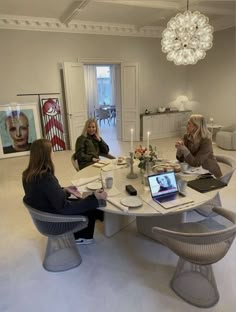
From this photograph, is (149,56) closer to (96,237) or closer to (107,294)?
(96,237)

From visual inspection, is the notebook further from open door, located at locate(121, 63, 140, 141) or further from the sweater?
open door, located at locate(121, 63, 140, 141)

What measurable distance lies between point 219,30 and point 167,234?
653cm

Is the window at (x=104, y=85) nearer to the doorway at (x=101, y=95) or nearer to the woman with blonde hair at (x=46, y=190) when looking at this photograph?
the doorway at (x=101, y=95)

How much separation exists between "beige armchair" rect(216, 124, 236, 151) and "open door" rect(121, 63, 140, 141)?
7.33 ft

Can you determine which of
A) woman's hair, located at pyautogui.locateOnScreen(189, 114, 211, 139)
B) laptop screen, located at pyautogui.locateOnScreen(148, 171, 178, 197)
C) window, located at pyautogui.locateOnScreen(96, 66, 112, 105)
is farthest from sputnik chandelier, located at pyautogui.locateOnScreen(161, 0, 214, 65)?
window, located at pyautogui.locateOnScreen(96, 66, 112, 105)

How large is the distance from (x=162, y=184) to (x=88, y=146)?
5.24 ft

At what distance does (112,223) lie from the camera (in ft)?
8.55

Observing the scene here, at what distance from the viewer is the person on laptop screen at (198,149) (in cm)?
264

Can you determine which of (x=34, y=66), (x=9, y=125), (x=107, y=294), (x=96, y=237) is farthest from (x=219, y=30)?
(x=107, y=294)

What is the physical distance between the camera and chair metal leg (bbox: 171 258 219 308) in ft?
5.86

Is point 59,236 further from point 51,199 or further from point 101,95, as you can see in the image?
point 101,95

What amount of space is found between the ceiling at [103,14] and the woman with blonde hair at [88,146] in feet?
7.39

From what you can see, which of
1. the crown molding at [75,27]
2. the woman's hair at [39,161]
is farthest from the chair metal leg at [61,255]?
the crown molding at [75,27]

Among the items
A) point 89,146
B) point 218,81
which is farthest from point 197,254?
point 218,81
